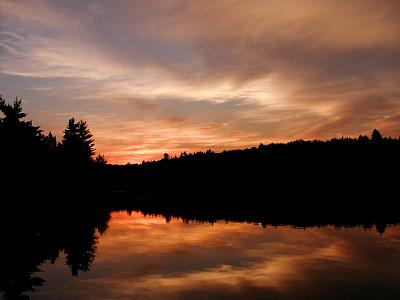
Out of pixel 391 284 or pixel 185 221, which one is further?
pixel 185 221

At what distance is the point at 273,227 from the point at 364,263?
1411 centimetres

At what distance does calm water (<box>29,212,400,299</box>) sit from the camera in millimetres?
14898

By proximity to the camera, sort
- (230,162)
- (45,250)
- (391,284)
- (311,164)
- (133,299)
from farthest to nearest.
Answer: (230,162), (311,164), (45,250), (391,284), (133,299)

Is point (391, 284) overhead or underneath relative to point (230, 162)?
→ underneath

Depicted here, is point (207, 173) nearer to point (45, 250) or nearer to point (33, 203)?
point (33, 203)

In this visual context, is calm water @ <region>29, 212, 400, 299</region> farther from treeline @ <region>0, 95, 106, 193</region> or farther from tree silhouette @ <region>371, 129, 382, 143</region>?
tree silhouette @ <region>371, 129, 382, 143</region>

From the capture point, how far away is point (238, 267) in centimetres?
1898

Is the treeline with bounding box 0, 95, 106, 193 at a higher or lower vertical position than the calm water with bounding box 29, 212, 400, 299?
higher

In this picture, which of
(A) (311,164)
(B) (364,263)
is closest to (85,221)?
(B) (364,263)

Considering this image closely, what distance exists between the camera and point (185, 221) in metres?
39.7

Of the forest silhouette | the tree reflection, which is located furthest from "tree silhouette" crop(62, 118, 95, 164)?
the tree reflection

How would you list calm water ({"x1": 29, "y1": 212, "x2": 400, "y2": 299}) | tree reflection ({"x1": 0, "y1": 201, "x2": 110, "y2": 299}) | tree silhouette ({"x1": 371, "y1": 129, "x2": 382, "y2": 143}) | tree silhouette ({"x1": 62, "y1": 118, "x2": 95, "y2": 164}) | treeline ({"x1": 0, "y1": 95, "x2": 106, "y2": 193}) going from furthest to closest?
tree silhouette ({"x1": 371, "y1": 129, "x2": 382, "y2": 143}), tree silhouette ({"x1": 62, "y1": 118, "x2": 95, "y2": 164}), treeline ({"x1": 0, "y1": 95, "x2": 106, "y2": 193}), tree reflection ({"x1": 0, "y1": 201, "x2": 110, "y2": 299}), calm water ({"x1": 29, "y1": 212, "x2": 400, "y2": 299})

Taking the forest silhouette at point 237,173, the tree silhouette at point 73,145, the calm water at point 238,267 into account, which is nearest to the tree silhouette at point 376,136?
the forest silhouette at point 237,173

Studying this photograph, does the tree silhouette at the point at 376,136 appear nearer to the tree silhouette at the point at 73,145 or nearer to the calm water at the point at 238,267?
the tree silhouette at the point at 73,145
